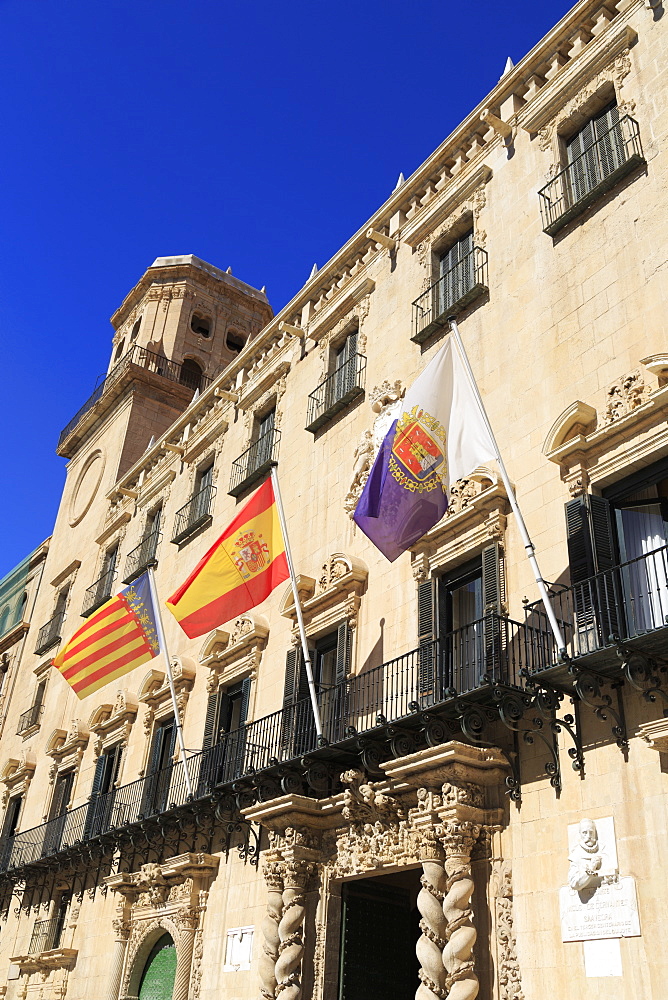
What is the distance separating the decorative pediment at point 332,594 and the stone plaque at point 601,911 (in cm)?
685

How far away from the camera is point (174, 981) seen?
16703 mm

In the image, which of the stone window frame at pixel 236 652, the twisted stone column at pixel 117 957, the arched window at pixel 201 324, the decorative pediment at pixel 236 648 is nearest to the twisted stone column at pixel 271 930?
the stone window frame at pixel 236 652

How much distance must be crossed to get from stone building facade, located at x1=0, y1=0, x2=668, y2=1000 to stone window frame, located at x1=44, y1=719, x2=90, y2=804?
223 mm

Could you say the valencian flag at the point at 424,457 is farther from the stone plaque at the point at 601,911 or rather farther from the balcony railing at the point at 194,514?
the balcony railing at the point at 194,514

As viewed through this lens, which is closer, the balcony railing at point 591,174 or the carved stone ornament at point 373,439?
the balcony railing at point 591,174

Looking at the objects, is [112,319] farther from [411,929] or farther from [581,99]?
[411,929]

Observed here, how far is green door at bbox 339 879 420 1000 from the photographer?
44.3ft

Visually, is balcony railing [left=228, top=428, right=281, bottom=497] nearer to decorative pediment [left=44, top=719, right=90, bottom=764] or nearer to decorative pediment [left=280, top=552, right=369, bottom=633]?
decorative pediment [left=280, top=552, right=369, bottom=633]

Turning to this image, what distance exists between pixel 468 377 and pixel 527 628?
149 inches

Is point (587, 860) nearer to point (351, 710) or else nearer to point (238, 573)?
point (351, 710)

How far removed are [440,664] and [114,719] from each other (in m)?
13.4

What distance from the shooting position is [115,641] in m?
20.8

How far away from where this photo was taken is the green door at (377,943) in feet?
44.3

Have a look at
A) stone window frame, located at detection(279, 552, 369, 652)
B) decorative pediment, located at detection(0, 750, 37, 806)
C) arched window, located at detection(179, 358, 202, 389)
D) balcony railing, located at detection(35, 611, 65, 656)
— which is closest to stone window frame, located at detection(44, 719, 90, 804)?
decorative pediment, located at detection(0, 750, 37, 806)
